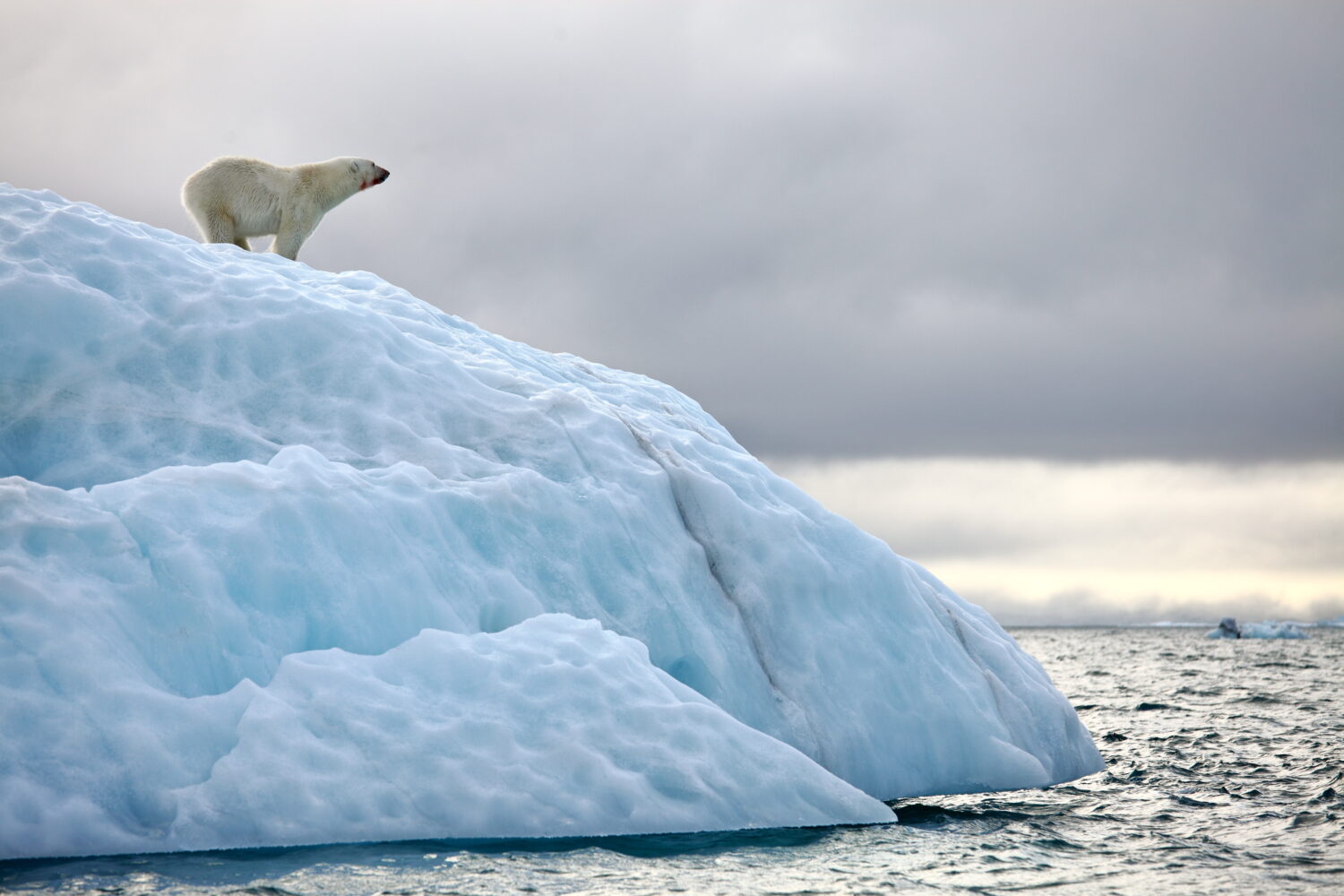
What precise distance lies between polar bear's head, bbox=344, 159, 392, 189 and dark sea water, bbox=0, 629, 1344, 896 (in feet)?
29.0

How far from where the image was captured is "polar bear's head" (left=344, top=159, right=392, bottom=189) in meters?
12.4

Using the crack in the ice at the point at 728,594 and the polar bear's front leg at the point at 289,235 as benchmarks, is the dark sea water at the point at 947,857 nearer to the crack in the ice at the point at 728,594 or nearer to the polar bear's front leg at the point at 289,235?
the crack in the ice at the point at 728,594

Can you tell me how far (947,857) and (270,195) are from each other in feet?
31.4

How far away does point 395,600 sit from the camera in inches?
280

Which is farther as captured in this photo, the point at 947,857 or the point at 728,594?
the point at 728,594

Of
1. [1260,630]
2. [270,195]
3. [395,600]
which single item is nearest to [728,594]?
[395,600]

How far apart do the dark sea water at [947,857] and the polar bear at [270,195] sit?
780cm

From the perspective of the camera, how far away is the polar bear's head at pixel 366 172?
12.4 meters

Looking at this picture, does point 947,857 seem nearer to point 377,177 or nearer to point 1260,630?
point 377,177

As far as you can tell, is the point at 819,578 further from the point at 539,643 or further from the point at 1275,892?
the point at 1275,892

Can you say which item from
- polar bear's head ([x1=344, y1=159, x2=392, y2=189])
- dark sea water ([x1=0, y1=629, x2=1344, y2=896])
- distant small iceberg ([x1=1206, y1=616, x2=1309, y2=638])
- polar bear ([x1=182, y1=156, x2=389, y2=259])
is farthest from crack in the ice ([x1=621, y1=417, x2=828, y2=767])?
distant small iceberg ([x1=1206, y1=616, x2=1309, y2=638])

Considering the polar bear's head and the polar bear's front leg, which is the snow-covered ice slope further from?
the polar bear's head

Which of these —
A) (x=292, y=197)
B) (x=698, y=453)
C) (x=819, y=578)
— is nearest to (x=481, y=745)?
(x=819, y=578)

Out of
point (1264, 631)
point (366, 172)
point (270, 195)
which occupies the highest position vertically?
point (366, 172)
